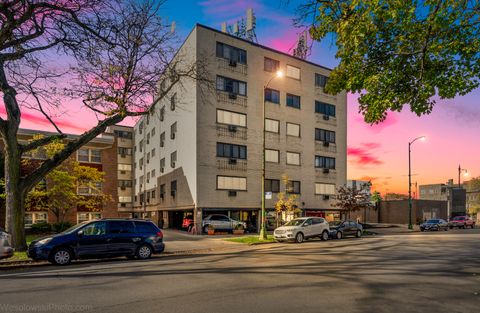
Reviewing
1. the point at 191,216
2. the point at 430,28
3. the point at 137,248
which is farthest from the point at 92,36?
the point at 191,216

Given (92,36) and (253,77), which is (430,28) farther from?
(253,77)

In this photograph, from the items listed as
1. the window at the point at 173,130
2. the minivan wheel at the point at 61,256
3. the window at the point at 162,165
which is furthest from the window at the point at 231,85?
the minivan wheel at the point at 61,256

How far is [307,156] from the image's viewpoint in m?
40.0

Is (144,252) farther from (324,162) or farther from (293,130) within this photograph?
(324,162)

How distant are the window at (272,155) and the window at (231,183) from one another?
357 centimetres

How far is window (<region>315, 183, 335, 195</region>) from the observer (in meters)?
40.8

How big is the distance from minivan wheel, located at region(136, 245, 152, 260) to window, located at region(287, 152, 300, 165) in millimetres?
24725

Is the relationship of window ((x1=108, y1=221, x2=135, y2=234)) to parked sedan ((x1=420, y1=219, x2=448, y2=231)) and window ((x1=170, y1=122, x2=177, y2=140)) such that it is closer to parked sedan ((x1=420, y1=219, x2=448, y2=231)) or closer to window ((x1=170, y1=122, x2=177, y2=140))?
window ((x1=170, y1=122, x2=177, y2=140))

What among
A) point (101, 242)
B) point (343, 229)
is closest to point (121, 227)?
point (101, 242)

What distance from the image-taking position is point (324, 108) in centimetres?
4231

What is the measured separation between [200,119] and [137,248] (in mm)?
18759

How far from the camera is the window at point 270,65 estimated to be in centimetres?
3759

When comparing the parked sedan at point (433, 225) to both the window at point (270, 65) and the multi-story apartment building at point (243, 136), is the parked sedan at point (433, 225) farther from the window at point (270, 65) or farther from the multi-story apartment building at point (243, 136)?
the window at point (270, 65)

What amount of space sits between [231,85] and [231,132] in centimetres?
443
